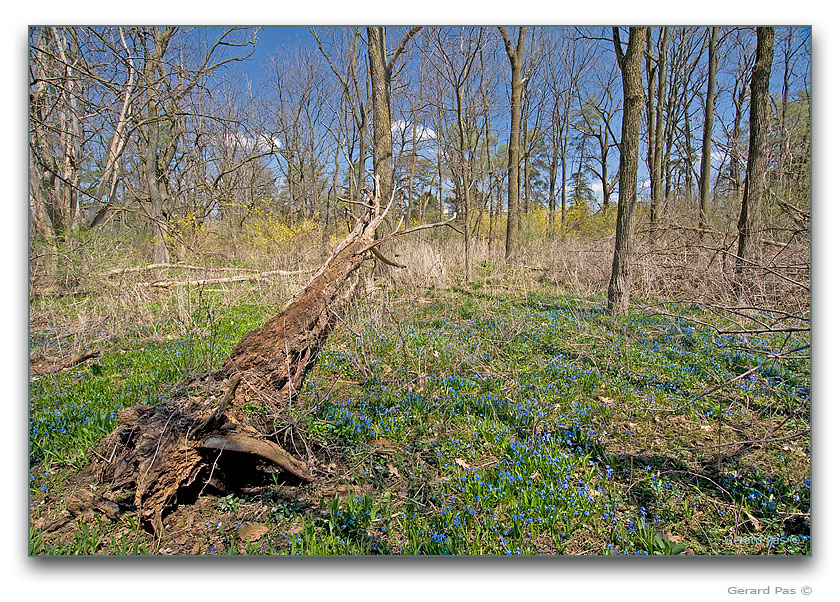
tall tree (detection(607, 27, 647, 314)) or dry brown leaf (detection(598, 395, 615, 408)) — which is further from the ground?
tall tree (detection(607, 27, 647, 314))

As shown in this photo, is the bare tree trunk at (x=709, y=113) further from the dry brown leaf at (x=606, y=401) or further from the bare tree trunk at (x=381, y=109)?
the bare tree trunk at (x=381, y=109)

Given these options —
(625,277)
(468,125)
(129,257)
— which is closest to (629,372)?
(625,277)

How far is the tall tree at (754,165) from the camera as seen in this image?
13.7ft

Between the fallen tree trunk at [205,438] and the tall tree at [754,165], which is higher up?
the tall tree at [754,165]

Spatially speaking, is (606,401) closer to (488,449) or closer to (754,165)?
(488,449)

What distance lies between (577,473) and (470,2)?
2.95 meters

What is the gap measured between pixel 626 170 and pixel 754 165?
4.34ft

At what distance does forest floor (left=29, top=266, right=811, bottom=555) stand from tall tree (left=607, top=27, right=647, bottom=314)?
0.93 meters

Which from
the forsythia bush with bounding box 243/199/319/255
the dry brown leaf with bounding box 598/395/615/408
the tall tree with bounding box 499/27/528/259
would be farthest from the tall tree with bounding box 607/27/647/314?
the forsythia bush with bounding box 243/199/319/255

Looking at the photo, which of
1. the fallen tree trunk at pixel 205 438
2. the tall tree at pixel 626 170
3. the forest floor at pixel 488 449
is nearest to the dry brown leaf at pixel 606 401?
the forest floor at pixel 488 449

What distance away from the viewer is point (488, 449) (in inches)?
104

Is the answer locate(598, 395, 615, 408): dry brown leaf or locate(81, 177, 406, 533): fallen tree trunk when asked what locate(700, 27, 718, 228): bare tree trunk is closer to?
locate(598, 395, 615, 408): dry brown leaf

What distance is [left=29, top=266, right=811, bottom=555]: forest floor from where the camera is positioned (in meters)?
1.93

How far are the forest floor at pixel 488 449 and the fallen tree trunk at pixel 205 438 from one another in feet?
0.33
